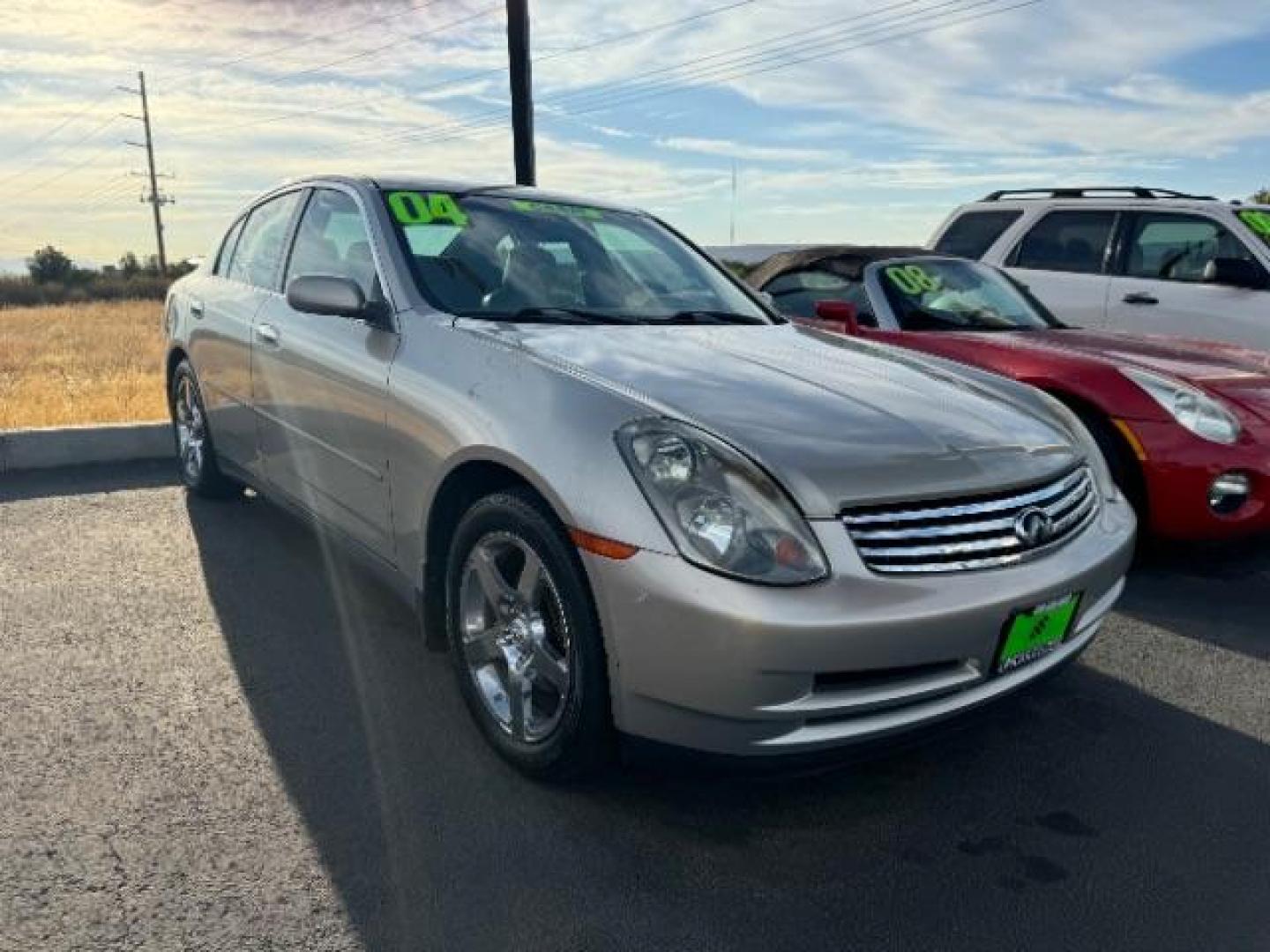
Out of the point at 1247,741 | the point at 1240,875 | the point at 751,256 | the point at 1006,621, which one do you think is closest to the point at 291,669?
the point at 1006,621

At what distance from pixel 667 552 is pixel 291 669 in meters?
1.72

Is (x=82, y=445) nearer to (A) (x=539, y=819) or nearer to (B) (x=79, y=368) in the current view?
(A) (x=539, y=819)

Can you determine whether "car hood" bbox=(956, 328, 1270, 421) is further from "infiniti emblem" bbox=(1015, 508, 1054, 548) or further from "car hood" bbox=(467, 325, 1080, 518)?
"infiniti emblem" bbox=(1015, 508, 1054, 548)

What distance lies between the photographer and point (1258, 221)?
23.0 ft

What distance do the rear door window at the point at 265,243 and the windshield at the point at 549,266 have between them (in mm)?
891

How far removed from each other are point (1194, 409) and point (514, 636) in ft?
10.2

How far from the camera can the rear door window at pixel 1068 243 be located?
736cm

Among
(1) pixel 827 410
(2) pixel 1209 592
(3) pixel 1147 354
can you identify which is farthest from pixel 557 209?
(2) pixel 1209 592

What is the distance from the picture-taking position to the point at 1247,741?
2.92 meters

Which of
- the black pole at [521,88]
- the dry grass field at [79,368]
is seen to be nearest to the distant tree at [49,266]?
the dry grass field at [79,368]

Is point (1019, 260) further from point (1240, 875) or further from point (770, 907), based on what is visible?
point (770, 907)

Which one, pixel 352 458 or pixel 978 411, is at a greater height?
pixel 978 411

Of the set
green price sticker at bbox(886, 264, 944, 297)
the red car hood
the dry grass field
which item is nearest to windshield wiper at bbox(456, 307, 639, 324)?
the red car hood

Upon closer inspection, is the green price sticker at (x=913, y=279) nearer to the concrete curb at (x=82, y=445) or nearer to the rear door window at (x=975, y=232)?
the rear door window at (x=975, y=232)
